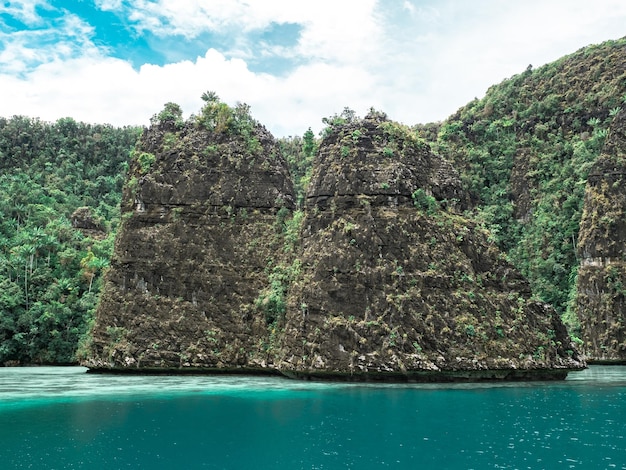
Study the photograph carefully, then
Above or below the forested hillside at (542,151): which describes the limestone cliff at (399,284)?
below

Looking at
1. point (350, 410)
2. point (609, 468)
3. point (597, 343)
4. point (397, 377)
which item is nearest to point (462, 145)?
point (597, 343)

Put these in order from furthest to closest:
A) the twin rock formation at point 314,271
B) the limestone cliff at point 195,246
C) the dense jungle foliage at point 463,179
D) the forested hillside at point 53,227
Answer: the dense jungle foliage at point 463,179, the forested hillside at point 53,227, the limestone cliff at point 195,246, the twin rock formation at point 314,271

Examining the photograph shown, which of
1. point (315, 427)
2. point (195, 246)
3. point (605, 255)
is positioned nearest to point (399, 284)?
point (195, 246)

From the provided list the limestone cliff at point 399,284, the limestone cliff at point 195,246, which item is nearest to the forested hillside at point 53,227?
the limestone cliff at point 195,246

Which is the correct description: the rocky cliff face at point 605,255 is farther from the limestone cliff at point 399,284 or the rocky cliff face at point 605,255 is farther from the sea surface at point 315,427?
the sea surface at point 315,427

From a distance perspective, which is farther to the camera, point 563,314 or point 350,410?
point 563,314

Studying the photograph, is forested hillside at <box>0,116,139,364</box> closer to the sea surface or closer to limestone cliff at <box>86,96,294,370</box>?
limestone cliff at <box>86,96,294,370</box>

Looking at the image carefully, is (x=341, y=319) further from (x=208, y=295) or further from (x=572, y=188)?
(x=572, y=188)
